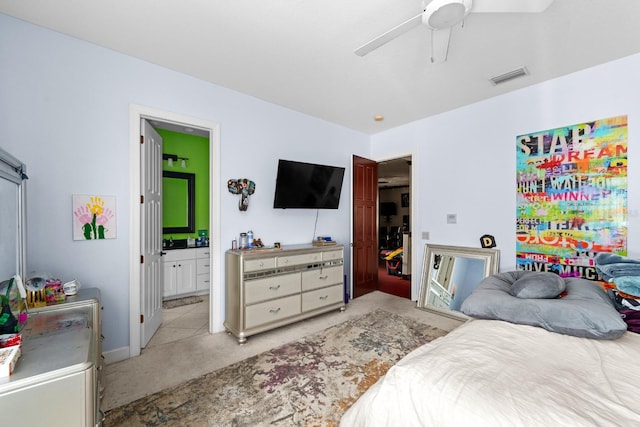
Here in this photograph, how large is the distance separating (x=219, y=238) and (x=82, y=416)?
6.89ft

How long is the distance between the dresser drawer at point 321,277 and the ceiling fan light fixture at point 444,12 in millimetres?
2671

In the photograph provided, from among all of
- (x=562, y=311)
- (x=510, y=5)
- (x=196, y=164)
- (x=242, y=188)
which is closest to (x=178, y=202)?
(x=196, y=164)

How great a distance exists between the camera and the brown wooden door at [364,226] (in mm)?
4434

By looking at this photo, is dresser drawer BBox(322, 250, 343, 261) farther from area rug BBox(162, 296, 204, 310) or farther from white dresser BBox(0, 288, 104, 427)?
white dresser BBox(0, 288, 104, 427)

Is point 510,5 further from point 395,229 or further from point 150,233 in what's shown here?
point 395,229

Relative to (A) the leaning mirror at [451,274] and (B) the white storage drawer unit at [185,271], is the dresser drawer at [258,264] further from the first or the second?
(A) the leaning mirror at [451,274]

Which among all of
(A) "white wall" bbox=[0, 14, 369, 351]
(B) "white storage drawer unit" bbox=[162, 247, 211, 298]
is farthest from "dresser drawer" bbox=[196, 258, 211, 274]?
(A) "white wall" bbox=[0, 14, 369, 351]

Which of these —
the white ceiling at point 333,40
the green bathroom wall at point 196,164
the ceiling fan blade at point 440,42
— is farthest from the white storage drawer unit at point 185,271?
the ceiling fan blade at point 440,42

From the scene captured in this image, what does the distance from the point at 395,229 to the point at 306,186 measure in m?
7.24

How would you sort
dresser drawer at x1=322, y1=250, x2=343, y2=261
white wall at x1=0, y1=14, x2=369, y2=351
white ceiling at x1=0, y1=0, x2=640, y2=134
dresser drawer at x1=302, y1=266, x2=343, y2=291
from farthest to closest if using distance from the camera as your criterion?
dresser drawer at x1=322, y1=250, x2=343, y2=261, dresser drawer at x1=302, y1=266, x2=343, y2=291, white wall at x1=0, y1=14, x2=369, y2=351, white ceiling at x1=0, y1=0, x2=640, y2=134

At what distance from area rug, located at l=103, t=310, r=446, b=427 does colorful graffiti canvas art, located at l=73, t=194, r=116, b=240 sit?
141 centimetres

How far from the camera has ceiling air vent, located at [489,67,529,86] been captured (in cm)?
266

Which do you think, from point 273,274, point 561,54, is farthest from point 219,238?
point 561,54

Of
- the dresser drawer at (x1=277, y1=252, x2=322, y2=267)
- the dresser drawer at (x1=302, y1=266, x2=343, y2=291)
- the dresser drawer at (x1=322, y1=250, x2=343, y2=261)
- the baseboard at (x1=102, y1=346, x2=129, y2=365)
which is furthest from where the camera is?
the dresser drawer at (x1=322, y1=250, x2=343, y2=261)
